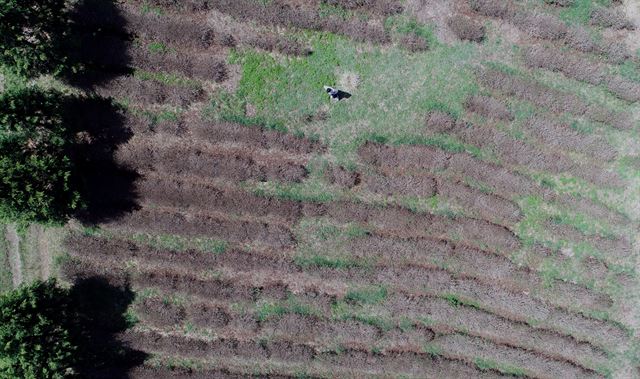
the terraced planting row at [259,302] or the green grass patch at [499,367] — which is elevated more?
the terraced planting row at [259,302]

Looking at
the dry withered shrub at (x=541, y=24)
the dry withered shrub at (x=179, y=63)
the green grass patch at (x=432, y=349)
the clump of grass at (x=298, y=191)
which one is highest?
the dry withered shrub at (x=541, y=24)

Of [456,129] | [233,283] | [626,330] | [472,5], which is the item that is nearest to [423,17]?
[472,5]

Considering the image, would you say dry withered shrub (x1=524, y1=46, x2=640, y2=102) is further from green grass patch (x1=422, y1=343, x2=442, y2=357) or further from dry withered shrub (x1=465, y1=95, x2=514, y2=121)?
green grass patch (x1=422, y1=343, x2=442, y2=357)

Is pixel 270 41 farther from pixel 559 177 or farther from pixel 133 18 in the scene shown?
pixel 559 177

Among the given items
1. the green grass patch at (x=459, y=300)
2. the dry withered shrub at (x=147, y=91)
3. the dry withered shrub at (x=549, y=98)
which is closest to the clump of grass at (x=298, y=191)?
the dry withered shrub at (x=147, y=91)

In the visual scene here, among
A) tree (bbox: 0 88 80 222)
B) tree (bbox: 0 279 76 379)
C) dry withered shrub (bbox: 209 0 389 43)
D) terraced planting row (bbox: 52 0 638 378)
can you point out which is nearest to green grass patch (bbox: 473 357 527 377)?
terraced planting row (bbox: 52 0 638 378)

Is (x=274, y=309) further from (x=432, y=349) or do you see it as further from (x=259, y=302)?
(x=432, y=349)

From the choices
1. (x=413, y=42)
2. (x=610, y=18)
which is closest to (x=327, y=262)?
(x=413, y=42)

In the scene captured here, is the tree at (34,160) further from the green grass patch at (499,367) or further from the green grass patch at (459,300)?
the green grass patch at (499,367)
